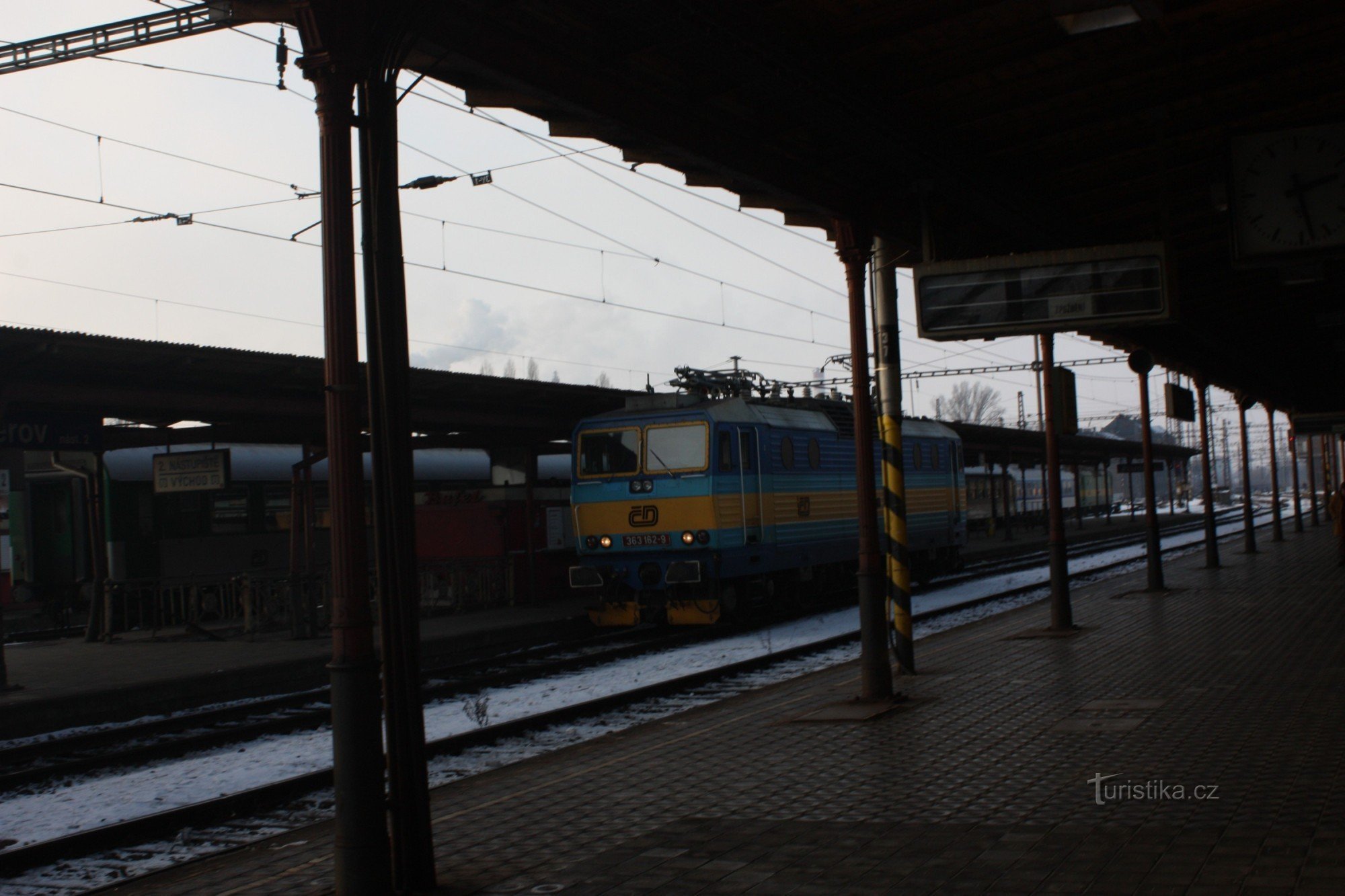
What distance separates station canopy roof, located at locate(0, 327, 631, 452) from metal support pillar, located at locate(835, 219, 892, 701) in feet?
25.5

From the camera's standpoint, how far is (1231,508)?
78.2 m

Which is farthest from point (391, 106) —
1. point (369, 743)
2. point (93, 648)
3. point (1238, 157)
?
point (93, 648)

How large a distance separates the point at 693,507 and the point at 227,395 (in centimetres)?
650

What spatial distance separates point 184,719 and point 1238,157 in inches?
397

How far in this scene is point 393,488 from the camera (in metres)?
5.49

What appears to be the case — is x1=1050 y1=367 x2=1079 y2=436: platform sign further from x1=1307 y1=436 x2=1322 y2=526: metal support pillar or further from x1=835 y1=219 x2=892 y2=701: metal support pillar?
x1=1307 y1=436 x2=1322 y2=526: metal support pillar

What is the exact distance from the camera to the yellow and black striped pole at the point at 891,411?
10297 millimetres

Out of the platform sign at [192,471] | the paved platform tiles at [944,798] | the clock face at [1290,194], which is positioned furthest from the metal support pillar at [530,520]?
the clock face at [1290,194]

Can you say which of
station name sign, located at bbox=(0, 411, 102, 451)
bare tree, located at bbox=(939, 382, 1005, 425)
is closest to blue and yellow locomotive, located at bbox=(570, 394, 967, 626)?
station name sign, located at bbox=(0, 411, 102, 451)

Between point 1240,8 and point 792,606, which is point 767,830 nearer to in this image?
point 1240,8

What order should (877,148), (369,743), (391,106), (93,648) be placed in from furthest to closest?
(93,648) < (877,148) < (391,106) < (369,743)

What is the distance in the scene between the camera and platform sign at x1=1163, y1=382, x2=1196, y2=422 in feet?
62.9

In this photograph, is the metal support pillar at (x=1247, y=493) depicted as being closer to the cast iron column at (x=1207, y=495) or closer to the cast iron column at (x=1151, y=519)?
the cast iron column at (x=1207, y=495)

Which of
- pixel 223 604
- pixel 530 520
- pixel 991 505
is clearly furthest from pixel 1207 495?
pixel 991 505
